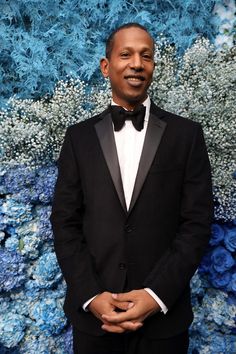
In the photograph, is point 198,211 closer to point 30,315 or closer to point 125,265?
point 125,265

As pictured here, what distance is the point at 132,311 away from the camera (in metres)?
2.01

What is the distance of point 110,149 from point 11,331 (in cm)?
154

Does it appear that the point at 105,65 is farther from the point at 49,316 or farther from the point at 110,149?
the point at 49,316

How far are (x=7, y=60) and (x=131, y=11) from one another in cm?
101

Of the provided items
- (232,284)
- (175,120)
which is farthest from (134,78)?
(232,284)

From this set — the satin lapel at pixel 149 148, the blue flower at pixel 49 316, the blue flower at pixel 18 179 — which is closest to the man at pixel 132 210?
the satin lapel at pixel 149 148

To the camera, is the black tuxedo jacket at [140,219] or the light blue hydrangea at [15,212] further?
the light blue hydrangea at [15,212]

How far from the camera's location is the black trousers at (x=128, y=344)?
2.19 metres

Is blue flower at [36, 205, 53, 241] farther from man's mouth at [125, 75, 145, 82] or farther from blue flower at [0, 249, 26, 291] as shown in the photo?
man's mouth at [125, 75, 145, 82]

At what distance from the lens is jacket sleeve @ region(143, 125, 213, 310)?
2094 millimetres

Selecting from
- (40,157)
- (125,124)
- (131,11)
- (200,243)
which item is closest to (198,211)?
(200,243)

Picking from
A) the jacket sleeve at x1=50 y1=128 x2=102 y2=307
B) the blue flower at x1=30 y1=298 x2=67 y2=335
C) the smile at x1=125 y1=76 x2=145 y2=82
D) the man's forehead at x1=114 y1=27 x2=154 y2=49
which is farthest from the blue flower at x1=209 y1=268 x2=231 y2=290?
the man's forehead at x1=114 y1=27 x2=154 y2=49

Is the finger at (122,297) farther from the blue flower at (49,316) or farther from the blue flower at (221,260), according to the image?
the blue flower at (221,260)

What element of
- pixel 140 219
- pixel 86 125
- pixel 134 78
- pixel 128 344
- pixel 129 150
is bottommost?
pixel 128 344
